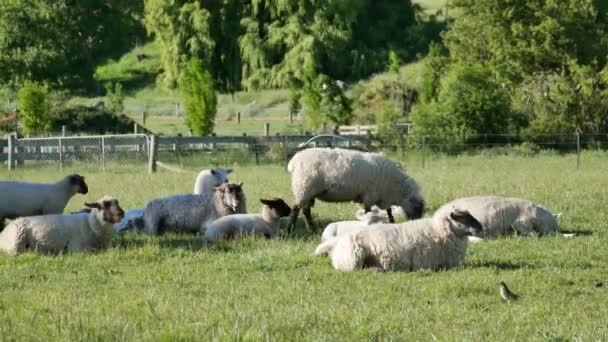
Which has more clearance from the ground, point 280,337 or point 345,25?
point 345,25

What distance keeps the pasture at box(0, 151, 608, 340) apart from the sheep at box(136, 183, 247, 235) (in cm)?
58

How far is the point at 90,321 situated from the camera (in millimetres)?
8078

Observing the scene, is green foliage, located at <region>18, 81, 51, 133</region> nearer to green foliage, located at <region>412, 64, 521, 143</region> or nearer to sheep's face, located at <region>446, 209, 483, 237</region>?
green foliage, located at <region>412, 64, 521, 143</region>

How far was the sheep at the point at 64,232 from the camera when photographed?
1312 centimetres

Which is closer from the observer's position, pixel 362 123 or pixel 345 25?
pixel 362 123

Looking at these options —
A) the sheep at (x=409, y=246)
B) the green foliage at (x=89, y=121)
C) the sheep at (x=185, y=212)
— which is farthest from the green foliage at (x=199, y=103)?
the sheep at (x=409, y=246)

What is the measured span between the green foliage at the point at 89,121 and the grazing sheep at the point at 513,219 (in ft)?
113

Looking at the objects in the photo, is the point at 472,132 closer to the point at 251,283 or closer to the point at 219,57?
the point at 219,57

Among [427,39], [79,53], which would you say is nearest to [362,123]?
[427,39]

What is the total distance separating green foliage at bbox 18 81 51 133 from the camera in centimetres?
4506

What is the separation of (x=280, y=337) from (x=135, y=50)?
2990 inches

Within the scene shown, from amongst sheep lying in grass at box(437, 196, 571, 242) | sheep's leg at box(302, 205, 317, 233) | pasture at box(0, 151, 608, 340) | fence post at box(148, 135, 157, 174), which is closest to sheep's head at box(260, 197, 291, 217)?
pasture at box(0, 151, 608, 340)

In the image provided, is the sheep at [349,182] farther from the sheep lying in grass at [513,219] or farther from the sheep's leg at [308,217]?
the sheep lying in grass at [513,219]

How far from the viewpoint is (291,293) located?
9.84 meters
